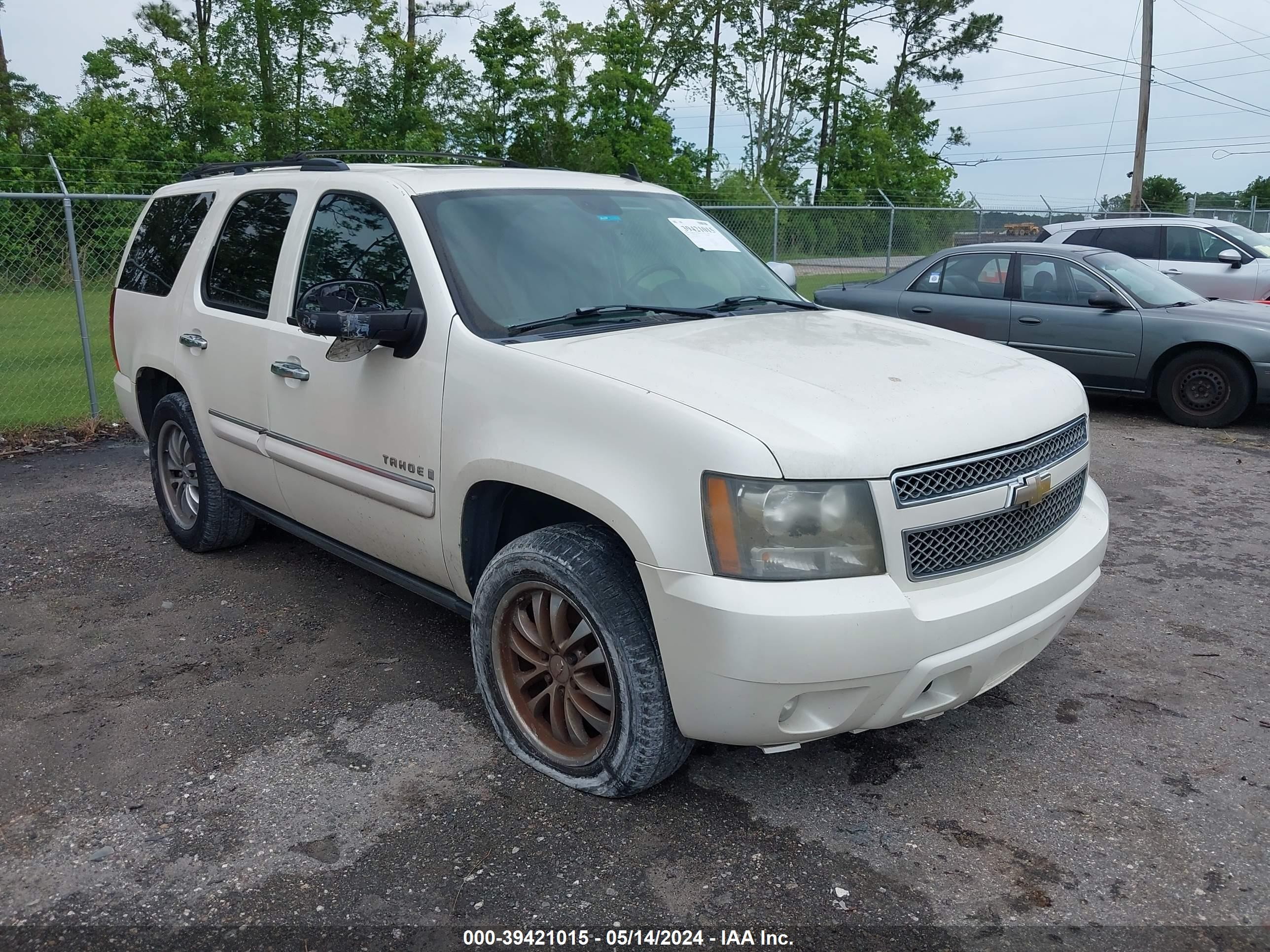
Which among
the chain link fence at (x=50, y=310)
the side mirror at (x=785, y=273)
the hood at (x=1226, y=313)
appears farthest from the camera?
the chain link fence at (x=50, y=310)

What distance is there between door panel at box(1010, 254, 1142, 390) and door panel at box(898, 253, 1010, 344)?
16 centimetres

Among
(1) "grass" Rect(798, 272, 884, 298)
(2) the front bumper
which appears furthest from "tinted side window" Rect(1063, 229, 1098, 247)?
(2) the front bumper

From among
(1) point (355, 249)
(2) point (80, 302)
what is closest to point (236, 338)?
(1) point (355, 249)

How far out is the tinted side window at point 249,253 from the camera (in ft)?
14.2

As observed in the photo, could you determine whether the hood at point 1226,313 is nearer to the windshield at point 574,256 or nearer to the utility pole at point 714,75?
the windshield at point 574,256

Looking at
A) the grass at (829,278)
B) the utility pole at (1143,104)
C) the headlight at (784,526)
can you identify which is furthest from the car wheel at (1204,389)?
the utility pole at (1143,104)

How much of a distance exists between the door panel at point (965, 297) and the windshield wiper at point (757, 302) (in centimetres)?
→ 557

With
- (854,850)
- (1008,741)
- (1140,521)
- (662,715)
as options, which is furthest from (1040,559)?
(1140,521)

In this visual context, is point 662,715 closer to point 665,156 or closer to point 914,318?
point 914,318

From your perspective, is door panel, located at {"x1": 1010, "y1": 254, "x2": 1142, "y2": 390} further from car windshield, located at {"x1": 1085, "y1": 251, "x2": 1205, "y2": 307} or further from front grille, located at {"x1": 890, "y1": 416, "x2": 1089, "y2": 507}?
front grille, located at {"x1": 890, "y1": 416, "x2": 1089, "y2": 507}

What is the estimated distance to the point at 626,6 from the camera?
3672 centimetres

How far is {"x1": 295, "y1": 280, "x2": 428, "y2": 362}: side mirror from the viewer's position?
3.33 metres

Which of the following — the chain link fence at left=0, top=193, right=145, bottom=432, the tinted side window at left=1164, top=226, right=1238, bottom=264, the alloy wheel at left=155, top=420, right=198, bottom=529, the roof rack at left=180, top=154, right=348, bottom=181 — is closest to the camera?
the roof rack at left=180, top=154, right=348, bottom=181

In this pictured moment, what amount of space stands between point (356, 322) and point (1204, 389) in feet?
25.4
